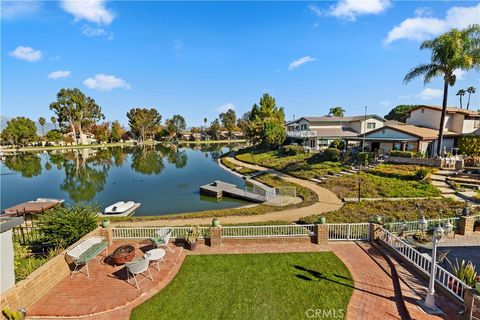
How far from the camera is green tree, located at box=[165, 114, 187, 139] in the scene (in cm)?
12333

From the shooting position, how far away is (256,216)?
1789 cm

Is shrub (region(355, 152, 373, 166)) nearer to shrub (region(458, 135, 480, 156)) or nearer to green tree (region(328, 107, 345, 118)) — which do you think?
shrub (region(458, 135, 480, 156))

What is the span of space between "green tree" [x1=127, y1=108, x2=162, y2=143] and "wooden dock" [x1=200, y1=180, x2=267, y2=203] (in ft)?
307

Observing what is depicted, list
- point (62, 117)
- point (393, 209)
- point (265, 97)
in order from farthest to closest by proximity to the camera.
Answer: point (62, 117) → point (265, 97) → point (393, 209)

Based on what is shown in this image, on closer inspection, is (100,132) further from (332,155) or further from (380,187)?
(380,187)

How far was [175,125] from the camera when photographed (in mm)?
128875

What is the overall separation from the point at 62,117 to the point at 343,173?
9483cm

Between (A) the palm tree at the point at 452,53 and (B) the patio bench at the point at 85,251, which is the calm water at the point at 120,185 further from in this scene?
(A) the palm tree at the point at 452,53

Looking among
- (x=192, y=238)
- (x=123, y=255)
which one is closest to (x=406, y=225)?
(x=192, y=238)

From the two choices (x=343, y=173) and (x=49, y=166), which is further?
(x=49, y=166)

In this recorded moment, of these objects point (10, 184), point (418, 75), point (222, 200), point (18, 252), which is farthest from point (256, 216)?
point (10, 184)

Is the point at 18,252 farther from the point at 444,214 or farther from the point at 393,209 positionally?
the point at 444,214

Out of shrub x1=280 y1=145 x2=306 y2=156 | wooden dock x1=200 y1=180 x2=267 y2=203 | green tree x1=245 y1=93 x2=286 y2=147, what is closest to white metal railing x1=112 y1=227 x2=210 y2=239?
wooden dock x1=200 y1=180 x2=267 y2=203

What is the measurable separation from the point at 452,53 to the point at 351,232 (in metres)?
23.4
